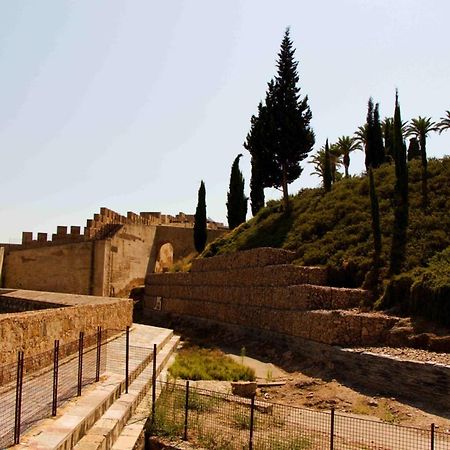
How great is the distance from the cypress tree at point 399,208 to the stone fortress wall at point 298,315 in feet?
6.86

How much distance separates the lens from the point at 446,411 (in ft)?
39.3

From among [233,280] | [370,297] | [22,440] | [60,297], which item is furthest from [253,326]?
[22,440]

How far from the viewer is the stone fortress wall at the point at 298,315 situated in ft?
44.6

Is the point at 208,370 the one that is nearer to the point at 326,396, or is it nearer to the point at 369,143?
the point at 326,396

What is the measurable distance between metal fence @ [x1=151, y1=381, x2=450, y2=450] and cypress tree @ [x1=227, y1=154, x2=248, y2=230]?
3025 cm

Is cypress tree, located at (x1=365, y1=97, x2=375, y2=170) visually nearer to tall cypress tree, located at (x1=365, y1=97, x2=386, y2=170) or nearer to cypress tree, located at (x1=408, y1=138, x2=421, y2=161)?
tall cypress tree, located at (x1=365, y1=97, x2=386, y2=170)

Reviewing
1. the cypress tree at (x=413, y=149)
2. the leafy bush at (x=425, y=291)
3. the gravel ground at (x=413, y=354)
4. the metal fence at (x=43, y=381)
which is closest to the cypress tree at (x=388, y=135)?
the cypress tree at (x=413, y=149)

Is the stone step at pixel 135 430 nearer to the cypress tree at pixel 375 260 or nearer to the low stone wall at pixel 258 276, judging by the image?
the cypress tree at pixel 375 260

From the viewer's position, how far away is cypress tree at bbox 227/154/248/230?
41250mm

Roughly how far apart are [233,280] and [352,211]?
6.66m

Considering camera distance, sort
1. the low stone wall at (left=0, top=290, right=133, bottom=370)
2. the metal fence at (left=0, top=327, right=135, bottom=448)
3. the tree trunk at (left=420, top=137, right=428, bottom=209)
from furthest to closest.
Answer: the tree trunk at (left=420, top=137, right=428, bottom=209) → the low stone wall at (left=0, top=290, right=133, bottom=370) → the metal fence at (left=0, top=327, right=135, bottom=448)

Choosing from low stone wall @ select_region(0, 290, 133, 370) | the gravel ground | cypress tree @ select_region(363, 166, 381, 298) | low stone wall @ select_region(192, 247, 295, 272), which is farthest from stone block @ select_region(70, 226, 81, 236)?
the gravel ground

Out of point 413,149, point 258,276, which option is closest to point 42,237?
point 258,276

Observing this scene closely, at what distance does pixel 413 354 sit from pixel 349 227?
10583 millimetres
